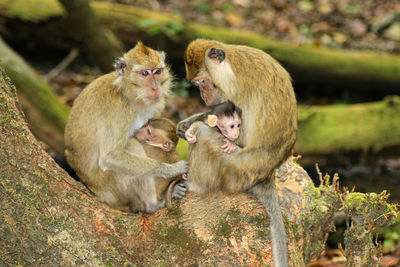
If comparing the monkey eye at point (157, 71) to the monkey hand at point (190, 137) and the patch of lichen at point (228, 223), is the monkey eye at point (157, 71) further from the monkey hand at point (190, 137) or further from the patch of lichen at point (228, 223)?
the patch of lichen at point (228, 223)

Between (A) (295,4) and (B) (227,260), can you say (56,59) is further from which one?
(B) (227,260)

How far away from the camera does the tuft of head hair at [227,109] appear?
170 inches

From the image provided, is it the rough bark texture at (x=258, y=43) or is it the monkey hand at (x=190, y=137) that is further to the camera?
the rough bark texture at (x=258, y=43)

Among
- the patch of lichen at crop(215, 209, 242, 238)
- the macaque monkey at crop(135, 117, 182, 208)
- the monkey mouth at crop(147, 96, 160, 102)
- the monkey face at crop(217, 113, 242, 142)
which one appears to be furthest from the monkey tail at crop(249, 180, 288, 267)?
the monkey mouth at crop(147, 96, 160, 102)

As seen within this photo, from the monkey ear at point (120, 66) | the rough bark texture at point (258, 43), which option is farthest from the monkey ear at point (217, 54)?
the rough bark texture at point (258, 43)

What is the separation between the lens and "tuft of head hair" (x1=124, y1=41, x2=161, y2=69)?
15.1 feet

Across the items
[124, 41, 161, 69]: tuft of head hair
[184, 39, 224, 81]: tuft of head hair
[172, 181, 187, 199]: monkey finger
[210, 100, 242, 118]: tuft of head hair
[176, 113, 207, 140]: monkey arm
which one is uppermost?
[184, 39, 224, 81]: tuft of head hair

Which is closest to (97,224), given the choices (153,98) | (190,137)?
(190,137)

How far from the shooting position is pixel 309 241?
4895 millimetres

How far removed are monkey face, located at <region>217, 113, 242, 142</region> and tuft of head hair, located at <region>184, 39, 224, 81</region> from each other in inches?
18.6

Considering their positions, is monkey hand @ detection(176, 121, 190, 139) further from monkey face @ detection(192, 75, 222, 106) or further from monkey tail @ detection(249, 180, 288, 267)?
monkey tail @ detection(249, 180, 288, 267)

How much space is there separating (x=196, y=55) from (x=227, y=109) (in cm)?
54

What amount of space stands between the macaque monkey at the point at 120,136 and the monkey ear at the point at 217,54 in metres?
0.65

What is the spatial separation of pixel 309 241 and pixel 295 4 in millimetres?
9133
